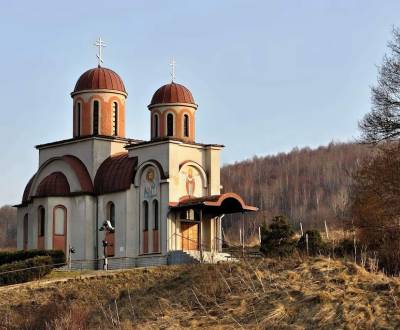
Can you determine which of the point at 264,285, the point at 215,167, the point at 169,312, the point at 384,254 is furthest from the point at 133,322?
the point at 215,167

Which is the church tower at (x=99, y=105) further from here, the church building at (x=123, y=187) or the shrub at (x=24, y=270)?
the shrub at (x=24, y=270)

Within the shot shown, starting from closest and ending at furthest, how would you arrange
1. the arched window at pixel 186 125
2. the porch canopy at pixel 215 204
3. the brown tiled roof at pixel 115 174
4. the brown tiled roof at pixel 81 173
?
the porch canopy at pixel 215 204 → the brown tiled roof at pixel 115 174 → the brown tiled roof at pixel 81 173 → the arched window at pixel 186 125

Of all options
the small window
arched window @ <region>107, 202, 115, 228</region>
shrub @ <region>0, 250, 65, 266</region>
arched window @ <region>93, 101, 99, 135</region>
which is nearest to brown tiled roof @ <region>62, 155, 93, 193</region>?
arched window @ <region>107, 202, 115, 228</region>

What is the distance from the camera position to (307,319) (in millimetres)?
20297

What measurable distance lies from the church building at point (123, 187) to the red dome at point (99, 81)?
0.05 m

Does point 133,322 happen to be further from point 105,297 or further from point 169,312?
point 105,297

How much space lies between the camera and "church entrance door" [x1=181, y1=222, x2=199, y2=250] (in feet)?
132

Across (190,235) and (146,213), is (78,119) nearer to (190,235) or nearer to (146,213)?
(146,213)

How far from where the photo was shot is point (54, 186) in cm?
4259

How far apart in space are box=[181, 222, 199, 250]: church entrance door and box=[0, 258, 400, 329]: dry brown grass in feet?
39.3

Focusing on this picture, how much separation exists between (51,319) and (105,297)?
3467 mm

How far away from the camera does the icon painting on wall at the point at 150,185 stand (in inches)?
1590

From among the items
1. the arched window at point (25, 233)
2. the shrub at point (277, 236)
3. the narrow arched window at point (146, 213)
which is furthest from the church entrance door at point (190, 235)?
the arched window at point (25, 233)

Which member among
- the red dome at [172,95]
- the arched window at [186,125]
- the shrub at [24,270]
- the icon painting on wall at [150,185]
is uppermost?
the red dome at [172,95]
